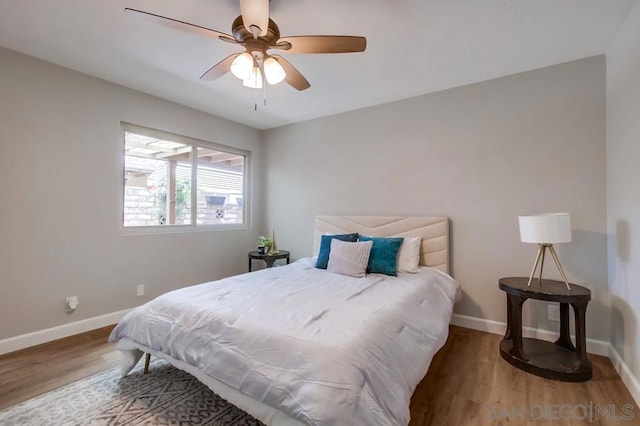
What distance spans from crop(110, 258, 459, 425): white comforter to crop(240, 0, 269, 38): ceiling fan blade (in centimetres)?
158

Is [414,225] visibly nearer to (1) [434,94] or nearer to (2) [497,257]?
(2) [497,257]

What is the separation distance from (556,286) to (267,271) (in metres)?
2.38

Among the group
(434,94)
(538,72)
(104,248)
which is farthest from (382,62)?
(104,248)

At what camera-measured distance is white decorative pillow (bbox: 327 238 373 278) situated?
2701 millimetres

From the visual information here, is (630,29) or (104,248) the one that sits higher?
(630,29)

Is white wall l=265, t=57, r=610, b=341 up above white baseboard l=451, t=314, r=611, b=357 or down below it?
above

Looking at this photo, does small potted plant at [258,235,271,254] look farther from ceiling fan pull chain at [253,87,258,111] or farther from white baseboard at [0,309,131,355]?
ceiling fan pull chain at [253,87,258,111]

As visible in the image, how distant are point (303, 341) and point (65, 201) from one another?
2759 millimetres

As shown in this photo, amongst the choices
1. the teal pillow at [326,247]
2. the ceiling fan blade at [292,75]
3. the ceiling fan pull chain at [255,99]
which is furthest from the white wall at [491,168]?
the ceiling fan blade at [292,75]

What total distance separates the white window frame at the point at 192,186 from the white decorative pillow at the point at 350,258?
1.97 meters

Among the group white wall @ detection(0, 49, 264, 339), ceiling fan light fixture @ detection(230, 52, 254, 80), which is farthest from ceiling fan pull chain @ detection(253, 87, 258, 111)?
ceiling fan light fixture @ detection(230, 52, 254, 80)

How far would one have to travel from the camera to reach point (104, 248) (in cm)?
296

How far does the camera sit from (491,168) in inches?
112

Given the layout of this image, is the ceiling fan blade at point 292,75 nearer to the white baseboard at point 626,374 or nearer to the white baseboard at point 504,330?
the white baseboard at point 504,330
